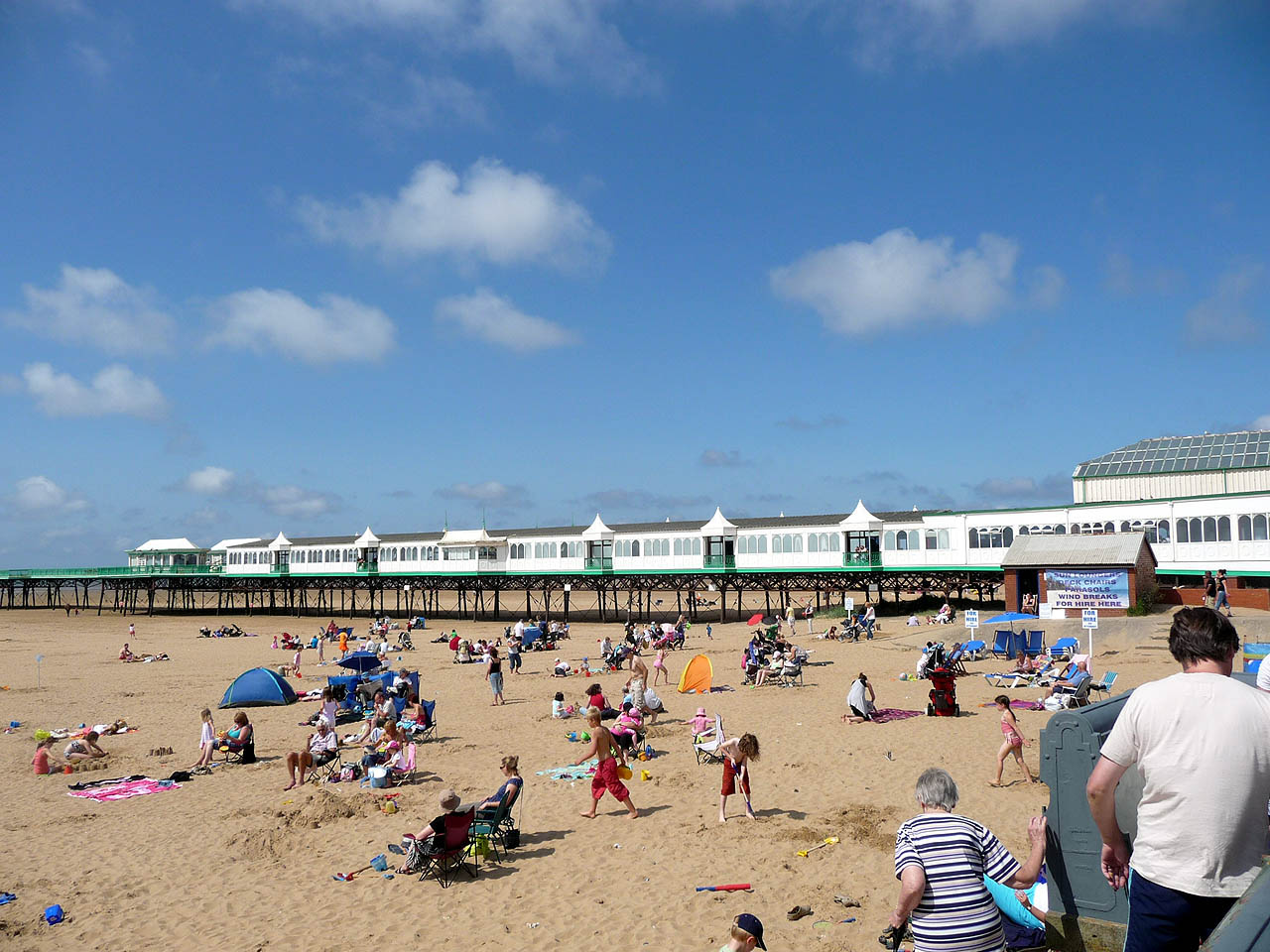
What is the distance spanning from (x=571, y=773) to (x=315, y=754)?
14.0 ft

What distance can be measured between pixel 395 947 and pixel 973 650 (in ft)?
64.5

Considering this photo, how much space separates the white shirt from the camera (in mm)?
2803

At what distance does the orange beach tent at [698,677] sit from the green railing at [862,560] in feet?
74.6

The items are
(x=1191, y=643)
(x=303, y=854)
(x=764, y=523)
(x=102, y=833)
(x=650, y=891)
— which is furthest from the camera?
(x=764, y=523)

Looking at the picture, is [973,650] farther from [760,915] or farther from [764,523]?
[764,523]

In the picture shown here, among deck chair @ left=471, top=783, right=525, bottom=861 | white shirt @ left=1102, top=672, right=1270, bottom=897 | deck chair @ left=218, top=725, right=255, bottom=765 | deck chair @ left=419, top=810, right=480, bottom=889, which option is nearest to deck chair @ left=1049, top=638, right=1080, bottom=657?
deck chair @ left=471, top=783, right=525, bottom=861

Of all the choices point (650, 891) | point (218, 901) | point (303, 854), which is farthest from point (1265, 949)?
point (303, 854)

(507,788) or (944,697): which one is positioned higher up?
(507,788)

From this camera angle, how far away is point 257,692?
2008 cm

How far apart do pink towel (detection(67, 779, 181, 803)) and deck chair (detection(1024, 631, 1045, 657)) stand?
20885mm

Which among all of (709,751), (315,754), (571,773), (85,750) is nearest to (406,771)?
(315,754)

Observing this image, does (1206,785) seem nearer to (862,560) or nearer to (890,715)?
(890,715)

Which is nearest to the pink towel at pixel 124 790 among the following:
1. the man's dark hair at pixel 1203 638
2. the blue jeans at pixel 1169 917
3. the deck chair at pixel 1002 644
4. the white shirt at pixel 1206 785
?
the blue jeans at pixel 1169 917

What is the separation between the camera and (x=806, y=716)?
1572 cm
